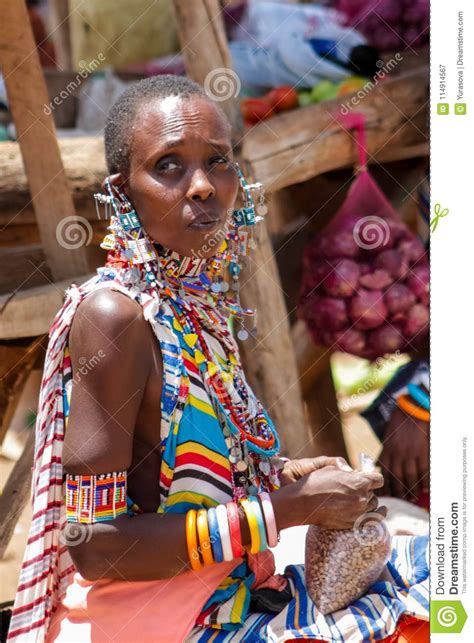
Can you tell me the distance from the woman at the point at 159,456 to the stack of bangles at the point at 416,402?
5.00 feet

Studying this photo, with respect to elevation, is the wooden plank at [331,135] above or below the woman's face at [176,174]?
above

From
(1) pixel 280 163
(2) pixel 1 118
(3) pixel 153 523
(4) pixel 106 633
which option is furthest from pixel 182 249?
(2) pixel 1 118

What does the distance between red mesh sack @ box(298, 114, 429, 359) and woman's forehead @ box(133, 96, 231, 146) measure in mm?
1749

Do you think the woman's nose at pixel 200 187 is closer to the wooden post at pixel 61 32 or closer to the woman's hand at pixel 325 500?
the woman's hand at pixel 325 500

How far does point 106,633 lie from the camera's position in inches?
70.3

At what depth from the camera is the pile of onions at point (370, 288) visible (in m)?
3.50

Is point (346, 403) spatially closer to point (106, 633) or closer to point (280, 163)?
point (280, 163)

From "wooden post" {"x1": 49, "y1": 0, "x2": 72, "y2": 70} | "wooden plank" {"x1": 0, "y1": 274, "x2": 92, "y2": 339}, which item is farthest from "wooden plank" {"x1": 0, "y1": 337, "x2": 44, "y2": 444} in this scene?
"wooden post" {"x1": 49, "y1": 0, "x2": 72, "y2": 70}

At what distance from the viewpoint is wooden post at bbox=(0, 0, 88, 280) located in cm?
256

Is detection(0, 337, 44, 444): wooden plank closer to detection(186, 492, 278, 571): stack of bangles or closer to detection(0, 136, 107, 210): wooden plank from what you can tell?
detection(0, 136, 107, 210): wooden plank

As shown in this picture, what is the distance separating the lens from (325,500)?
69.9 inches

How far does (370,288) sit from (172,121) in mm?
1854

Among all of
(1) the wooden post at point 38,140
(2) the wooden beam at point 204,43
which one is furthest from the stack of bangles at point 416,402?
(1) the wooden post at point 38,140
